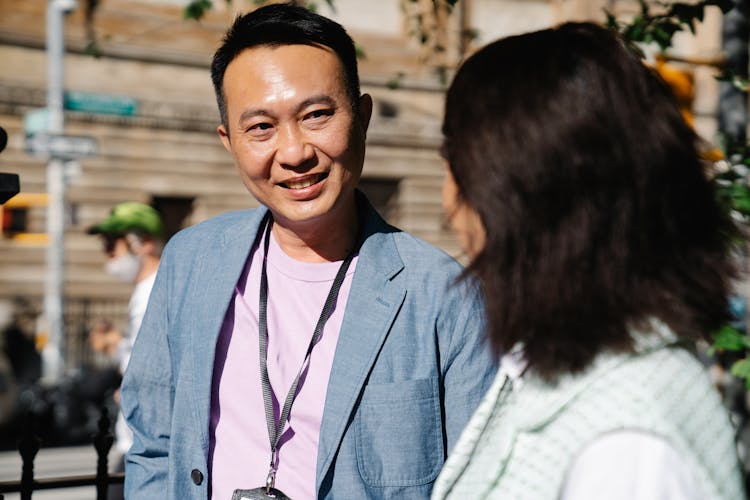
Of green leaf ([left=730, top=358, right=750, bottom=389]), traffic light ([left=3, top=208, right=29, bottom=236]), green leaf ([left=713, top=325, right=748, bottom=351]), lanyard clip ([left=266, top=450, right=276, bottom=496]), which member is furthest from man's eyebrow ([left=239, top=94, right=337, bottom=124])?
traffic light ([left=3, top=208, right=29, bottom=236])

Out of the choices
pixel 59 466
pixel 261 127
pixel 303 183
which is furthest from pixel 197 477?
pixel 59 466

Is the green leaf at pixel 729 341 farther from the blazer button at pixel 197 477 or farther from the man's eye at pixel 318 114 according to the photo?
the blazer button at pixel 197 477

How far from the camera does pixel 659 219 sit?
53.4 inches

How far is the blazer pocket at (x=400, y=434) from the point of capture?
1990mm

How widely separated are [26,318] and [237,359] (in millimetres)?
15960

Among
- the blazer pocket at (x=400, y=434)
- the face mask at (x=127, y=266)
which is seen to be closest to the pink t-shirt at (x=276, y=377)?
the blazer pocket at (x=400, y=434)

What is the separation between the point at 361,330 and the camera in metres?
2.09

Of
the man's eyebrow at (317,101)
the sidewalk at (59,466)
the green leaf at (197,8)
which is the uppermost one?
the green leaf at (197,8)

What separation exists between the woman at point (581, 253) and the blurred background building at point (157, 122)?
14465mm

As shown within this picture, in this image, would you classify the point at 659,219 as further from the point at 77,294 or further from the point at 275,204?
the point at 77,294

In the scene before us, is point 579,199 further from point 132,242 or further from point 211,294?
point 132,242

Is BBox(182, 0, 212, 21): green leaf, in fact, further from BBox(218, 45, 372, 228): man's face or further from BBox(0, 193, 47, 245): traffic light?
BBox(0, 193, 47, 245): traffic light

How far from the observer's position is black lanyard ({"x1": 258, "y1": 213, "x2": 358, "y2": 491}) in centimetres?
203

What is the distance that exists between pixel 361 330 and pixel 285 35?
0.82 m
